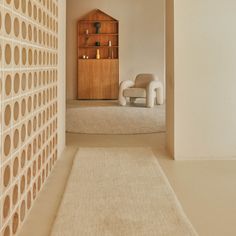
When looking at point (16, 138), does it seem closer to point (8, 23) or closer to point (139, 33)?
point (8, 23)

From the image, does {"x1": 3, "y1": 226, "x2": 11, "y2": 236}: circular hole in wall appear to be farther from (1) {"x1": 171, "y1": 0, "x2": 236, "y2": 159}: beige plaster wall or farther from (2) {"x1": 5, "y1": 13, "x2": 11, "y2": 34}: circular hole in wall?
(1) {"x1": 171, "y1": 0, "x2": 236, "y2": 159}: beige plaster wall

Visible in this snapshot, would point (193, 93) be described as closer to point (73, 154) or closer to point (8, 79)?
point (73, 154)

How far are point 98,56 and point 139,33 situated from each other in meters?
1.22

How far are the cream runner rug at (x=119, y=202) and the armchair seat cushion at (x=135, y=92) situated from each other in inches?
189

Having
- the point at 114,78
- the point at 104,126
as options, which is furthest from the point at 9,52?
the point at 114,78

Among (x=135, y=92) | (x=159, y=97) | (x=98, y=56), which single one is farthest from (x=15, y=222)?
(x=98, y=56)

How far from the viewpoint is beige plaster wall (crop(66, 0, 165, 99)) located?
998 cm

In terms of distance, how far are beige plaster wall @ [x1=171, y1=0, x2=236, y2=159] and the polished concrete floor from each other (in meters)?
0.21

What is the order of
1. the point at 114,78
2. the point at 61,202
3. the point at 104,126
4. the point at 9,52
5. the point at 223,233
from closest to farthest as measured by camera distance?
the point at 9,52 → the point at 223,233 → the point at 61,202 → the point at 104,126 → the point at 114,78

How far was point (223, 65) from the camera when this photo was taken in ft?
11.7

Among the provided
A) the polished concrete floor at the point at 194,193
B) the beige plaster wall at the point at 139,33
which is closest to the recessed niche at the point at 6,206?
the polished concrete floor at the point at 194,193

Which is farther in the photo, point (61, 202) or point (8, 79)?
point (61, 202)

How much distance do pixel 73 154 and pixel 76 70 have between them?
6598 millimetres

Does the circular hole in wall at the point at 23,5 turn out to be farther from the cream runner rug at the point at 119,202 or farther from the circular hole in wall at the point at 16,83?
the cream runner rug at the point at 119,202
